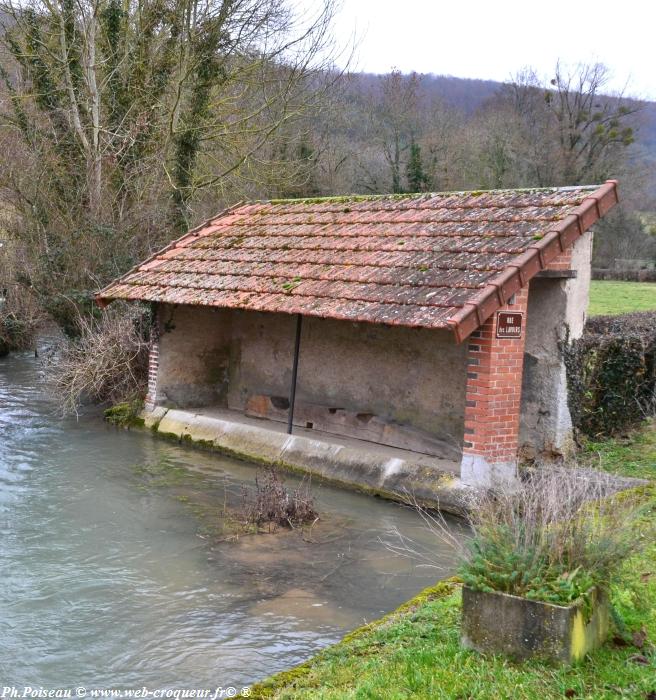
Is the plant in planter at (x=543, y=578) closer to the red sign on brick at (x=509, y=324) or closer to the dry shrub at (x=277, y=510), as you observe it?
the dry shrub at (x=277, y=510)

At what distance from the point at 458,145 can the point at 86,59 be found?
66.7 ft

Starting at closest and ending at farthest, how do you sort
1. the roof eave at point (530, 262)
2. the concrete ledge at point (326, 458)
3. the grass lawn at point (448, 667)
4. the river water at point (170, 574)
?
the grass lawn at point (448, 667) → the river water at point (170, 574) → the roof eave at point (530, 262) → the concrete ledge at point (326, 458)

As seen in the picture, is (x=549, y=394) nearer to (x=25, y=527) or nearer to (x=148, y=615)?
(x=148, y=615)

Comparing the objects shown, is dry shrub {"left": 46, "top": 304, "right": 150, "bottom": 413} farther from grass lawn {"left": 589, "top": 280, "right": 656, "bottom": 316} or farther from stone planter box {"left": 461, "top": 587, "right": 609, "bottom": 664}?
grass lawn {"left": 589, "top": 280, "right": 656, "bottom": 316}

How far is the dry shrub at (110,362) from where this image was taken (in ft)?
45.9

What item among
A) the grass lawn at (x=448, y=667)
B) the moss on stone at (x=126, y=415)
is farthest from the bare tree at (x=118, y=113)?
the grass lawn at (x=448, y=667)

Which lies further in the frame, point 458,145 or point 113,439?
point 458,145

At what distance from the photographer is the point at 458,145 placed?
34.3 m

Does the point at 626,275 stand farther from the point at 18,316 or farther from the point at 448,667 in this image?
the point at 448,667

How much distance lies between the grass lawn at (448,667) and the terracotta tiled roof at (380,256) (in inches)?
138

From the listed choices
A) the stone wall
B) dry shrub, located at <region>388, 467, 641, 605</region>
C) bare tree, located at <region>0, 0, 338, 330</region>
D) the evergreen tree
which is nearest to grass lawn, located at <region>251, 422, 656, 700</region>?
dry shrub, located at <region>388, 467, 641, 605</region>

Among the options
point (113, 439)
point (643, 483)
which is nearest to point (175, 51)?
point (113, 439)

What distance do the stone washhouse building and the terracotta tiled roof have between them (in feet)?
0.09

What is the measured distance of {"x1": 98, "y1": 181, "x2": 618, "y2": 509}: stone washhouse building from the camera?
28.7 feet
